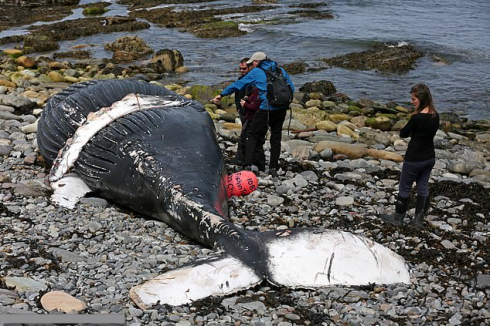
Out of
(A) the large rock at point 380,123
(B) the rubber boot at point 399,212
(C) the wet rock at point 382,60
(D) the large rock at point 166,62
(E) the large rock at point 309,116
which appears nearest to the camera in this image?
(B) the rubber boot at point 399,212

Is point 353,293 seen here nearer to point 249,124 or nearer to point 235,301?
point 235,301

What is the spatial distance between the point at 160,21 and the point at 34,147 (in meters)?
25.6

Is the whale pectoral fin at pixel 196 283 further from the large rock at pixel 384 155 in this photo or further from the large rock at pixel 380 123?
the large rock at pixel 380 123

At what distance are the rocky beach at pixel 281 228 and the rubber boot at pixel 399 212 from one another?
160mm

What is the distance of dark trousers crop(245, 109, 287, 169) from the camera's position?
9.62 metres

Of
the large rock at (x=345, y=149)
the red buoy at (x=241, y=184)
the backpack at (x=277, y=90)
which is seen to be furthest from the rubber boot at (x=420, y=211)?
the large rock at (x=345, y=149)

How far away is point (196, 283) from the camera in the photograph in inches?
223

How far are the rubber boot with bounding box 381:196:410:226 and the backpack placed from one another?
2.35 meters

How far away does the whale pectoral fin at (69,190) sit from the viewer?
802 centimetres


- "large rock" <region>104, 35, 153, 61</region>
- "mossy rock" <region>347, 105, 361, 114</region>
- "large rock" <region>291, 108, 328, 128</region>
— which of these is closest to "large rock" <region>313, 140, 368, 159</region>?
"large rock" <region>291, 108, 328, 128</region>

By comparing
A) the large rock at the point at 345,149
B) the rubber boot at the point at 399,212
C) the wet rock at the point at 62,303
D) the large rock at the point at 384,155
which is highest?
the wet rock at the point at 62,303

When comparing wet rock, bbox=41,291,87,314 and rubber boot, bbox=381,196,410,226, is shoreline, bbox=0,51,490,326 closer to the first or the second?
wet rock, bbox=41,291,87,314

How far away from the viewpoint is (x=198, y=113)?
9094 millimetres

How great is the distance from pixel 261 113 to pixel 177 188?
2808mm
